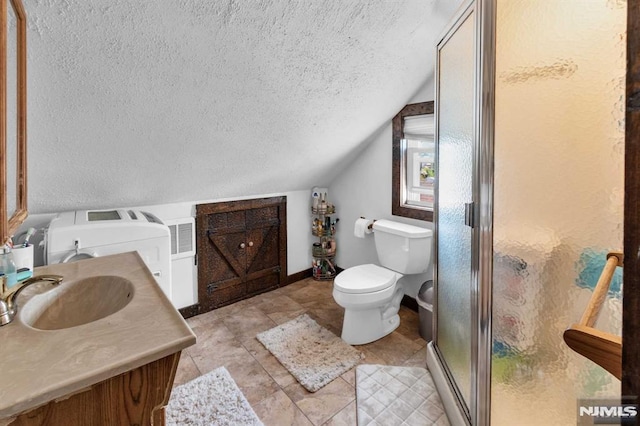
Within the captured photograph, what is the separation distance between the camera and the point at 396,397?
5.58 ft

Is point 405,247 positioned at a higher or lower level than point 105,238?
lower

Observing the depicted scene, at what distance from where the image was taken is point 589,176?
846 mm

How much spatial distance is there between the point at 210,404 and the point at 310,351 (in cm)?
70

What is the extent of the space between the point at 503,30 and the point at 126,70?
1497 millimetres

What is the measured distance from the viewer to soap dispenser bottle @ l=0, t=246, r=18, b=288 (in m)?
0.98

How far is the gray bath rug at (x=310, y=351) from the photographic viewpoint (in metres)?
1.91

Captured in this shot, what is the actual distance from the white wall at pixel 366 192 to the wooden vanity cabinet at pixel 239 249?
611 mm

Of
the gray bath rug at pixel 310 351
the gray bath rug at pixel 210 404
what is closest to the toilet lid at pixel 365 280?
the gray bath rug at pixel 310 351

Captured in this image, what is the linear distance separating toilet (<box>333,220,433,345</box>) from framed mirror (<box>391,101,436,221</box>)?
0.20 meters

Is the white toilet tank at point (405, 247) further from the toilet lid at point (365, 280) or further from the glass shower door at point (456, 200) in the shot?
the glass shower door at point (456, 200)

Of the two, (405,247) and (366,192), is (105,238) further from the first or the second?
(366,192)

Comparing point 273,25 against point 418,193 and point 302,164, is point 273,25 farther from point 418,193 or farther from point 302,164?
point 418,193

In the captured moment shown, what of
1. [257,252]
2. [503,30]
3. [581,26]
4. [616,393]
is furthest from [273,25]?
[257,252]

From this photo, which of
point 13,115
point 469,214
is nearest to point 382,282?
point 469,214
